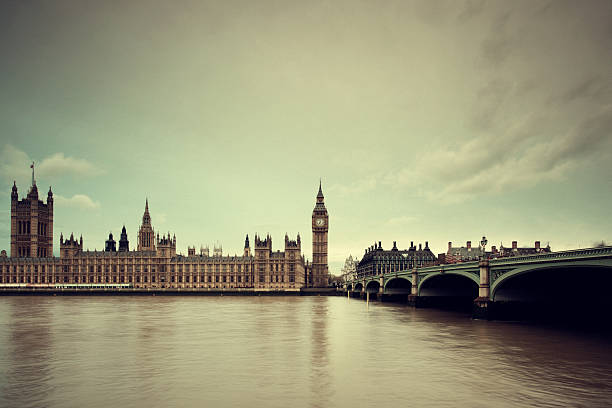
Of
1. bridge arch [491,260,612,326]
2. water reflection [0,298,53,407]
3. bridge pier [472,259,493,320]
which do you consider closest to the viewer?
water reflection [0,298,53,407]

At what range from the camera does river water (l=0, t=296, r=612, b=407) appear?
1955 centimetres

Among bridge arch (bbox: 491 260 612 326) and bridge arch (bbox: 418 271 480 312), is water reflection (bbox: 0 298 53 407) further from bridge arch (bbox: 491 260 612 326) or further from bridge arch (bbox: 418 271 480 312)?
bridge arch (bbox: 418 271 480 312)

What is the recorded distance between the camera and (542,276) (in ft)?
143

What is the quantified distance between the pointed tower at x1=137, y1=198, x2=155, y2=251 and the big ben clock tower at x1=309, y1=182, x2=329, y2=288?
69423 millimetres

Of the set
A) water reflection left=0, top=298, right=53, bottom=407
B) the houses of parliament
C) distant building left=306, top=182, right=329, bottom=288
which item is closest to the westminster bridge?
water reflection left=0, top=298, right=53, bottom=407

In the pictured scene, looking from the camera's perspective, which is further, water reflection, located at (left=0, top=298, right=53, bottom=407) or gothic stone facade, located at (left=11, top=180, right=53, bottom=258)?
gothic stone facade, located at (left=11, top=180, right=53, bottom=258)

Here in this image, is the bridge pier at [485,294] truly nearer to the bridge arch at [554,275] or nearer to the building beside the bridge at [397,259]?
the bridge arch at [554,275]

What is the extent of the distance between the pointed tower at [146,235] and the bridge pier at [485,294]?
166230mm

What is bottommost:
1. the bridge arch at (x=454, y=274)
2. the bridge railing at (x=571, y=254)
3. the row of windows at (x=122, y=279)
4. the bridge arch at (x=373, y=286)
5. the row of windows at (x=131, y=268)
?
the row of windows at (x=122, y=279)

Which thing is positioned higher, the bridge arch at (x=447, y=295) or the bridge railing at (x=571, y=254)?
the bridge railing at (x=571, y=254)

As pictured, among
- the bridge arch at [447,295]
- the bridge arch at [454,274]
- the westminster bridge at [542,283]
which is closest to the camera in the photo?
the westminster bridge at [542,283]

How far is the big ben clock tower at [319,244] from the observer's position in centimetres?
17625

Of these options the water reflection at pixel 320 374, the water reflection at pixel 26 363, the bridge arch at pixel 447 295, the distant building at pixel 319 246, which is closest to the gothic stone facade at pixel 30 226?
the distant building at pixel 319 246

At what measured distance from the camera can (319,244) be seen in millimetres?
182000
